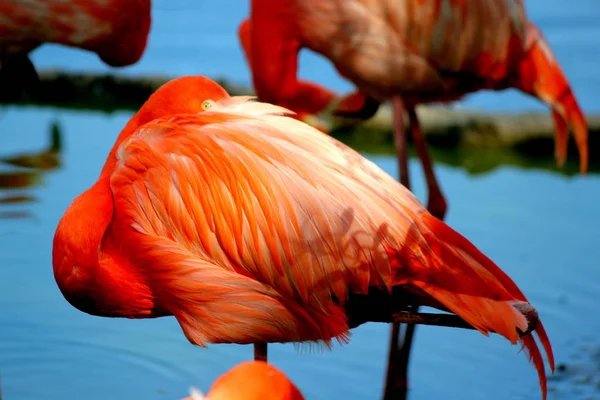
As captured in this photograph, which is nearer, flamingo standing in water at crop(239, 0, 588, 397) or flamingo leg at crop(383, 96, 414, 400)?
flamingo leg at crop(383, 96, 414, 400)

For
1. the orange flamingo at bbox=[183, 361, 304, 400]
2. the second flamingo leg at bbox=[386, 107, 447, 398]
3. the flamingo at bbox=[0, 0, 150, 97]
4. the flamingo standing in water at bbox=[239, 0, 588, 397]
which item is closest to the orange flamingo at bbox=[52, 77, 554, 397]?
the orange flamingo at bbox=[183, 361, 304, 400]

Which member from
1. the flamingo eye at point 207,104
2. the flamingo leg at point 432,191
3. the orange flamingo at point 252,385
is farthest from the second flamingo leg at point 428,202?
the orange flamingo at point 252,385

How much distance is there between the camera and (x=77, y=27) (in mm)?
3320

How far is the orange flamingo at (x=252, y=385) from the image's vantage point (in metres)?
1.79

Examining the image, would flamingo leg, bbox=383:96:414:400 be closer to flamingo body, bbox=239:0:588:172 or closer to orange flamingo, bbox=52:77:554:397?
flamingo body, bbox=239:0:588:172

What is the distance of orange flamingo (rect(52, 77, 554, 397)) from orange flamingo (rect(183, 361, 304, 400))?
2.15 ft

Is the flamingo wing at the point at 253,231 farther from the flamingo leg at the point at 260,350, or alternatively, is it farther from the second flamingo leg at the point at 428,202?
the second flamingo leg at the point at 428,202

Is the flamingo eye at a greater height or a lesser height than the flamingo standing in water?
greater

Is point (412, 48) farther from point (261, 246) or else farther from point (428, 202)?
point (261, 246)

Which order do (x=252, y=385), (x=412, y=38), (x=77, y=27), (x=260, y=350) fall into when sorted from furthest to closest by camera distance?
(x=412, y=38) < (x=77, y=27) < (x=260, y=350) < (x=252, y=385)

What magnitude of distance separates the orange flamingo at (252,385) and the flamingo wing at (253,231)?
65cm

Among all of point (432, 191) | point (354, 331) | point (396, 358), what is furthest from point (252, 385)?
point (432, 191)

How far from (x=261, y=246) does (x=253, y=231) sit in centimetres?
4

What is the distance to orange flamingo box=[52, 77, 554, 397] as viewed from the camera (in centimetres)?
253
